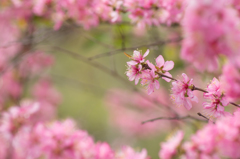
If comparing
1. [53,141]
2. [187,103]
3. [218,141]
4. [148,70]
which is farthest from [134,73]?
[53,141]

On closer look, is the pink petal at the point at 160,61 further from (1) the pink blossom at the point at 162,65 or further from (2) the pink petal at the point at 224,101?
(2) the pink petal at the point at 224,101

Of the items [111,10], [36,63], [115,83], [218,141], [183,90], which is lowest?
[218,141]

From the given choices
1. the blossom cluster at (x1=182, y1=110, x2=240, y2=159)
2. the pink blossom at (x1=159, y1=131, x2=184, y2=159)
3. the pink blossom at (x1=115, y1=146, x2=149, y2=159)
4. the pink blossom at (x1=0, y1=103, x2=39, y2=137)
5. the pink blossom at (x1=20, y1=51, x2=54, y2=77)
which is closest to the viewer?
the blossom cluster at (x1=182, y1=110, x2=240, y2=159)

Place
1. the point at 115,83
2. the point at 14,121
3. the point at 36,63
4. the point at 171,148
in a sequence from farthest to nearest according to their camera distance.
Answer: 1. the point at 115,83
2. the point at 36,63
3. the point at 14,121
4. the point at 171,148

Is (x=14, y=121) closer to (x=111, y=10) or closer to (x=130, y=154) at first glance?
(x=130, y=154)

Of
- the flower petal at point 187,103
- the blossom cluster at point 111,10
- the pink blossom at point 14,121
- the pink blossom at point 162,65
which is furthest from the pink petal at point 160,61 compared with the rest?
the pink blossom at point 14,121

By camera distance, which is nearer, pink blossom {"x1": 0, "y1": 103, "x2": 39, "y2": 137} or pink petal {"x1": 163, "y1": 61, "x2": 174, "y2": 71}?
pink petal {"x1": 163, "y1": 61, "x2": 174, "y2": 71}

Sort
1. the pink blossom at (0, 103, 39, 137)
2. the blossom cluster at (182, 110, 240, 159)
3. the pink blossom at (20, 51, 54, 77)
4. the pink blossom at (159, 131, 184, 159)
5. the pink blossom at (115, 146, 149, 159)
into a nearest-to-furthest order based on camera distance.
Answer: the blossom cluster at (182, 110, 240, 159) → the pink blossom at (159, 131, 184, 159) → the pink blossom at (115, 146, 149, 159) → the pink blossom at (0, 103, 39, 137) → the pink blossom at (20, 51, 54, 77)

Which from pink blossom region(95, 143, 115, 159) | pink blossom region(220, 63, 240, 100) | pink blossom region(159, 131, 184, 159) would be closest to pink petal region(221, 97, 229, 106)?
pink blossom region(220, 63, 240, 100)

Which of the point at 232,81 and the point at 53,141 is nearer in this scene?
the point at 232,81

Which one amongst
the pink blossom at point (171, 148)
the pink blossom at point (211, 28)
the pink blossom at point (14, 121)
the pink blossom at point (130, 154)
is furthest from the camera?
the pink blossom at point (14, 121)

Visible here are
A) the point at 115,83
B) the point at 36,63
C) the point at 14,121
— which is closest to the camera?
the point at 14,121

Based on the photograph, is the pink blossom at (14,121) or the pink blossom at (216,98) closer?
the pink blossom at (216,98)

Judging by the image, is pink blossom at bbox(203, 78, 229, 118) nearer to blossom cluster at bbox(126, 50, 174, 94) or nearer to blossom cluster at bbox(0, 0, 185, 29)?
blossom cluster at bbox(126, 50, 174, 94)
